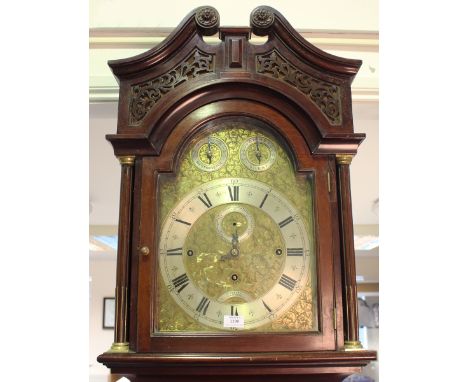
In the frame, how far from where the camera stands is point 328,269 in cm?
110

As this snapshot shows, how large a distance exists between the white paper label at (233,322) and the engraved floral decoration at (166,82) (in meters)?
0.48

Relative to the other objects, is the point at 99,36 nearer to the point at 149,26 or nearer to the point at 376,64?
the point at 149,26

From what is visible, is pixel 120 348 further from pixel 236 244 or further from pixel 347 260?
pixel 347 260

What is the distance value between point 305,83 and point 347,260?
408 millimetres

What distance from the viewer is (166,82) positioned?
46.5 inches

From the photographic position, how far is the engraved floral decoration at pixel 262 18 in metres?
1.16

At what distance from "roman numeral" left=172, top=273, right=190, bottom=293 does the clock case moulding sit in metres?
0.06

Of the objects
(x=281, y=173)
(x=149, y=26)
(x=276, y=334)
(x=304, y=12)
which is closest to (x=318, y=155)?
(x=281, y=173)

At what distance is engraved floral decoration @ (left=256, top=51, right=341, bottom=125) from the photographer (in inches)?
46.4

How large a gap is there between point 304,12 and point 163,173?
2.16 feet

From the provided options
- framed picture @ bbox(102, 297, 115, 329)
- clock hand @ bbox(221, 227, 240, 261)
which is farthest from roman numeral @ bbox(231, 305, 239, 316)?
framed picture @ bbox(102, 297, 115, 329)

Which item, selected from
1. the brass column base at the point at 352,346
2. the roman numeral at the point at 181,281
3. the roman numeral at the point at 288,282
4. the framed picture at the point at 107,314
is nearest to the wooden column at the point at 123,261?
the roman numeral at the point at 181,281

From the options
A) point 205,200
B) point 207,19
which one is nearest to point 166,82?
point 207,19
